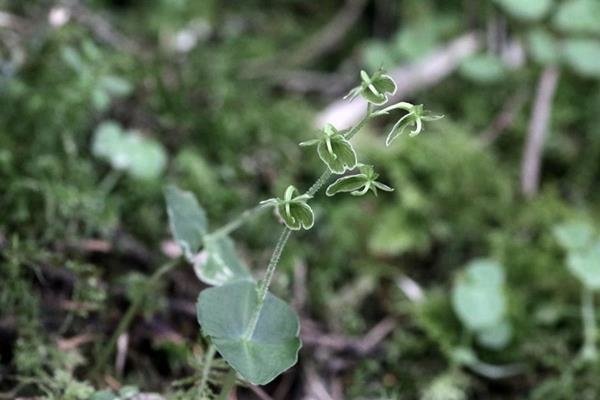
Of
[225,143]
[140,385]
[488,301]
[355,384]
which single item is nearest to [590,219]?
[488,301]

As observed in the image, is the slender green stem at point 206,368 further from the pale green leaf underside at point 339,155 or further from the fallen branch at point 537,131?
the fallen branch at point 537,131

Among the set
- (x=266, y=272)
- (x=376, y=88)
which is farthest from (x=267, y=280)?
(x=376, y=88)

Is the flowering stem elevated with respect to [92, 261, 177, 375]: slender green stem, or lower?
elevated

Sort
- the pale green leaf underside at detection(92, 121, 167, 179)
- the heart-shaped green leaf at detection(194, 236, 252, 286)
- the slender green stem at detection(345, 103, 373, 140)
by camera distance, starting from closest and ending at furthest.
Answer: the slender green stem at detection(345, 103, 373, 140) < the heart-shaped green leaf at detection(194, 236, 252, 286) < the pale green leaf underside at detection(92, 121, 167, 179)

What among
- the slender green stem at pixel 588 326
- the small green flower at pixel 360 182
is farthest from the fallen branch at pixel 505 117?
the small green flower at pixel 360 182

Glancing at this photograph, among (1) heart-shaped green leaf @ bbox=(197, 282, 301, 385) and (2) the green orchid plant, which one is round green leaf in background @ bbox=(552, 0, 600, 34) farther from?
(1) heart-shaped green leaf @ bbox=(197, 282, 301, 385)

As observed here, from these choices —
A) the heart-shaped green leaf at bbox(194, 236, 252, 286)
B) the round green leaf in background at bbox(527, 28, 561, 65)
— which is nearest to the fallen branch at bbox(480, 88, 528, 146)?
the round green leaf in background at bbox(527, 28, 561, 65)

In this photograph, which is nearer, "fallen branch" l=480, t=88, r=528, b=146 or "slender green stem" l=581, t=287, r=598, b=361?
"slender green stem" l=581, t=287, r=598, b=361

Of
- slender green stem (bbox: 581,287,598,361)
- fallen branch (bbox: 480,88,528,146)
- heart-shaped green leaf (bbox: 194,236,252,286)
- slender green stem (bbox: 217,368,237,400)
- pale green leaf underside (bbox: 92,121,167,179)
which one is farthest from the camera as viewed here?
fallen branch (bbox: 480,88,528,146)

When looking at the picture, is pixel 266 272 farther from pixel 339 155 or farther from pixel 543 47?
pixel 543 47
